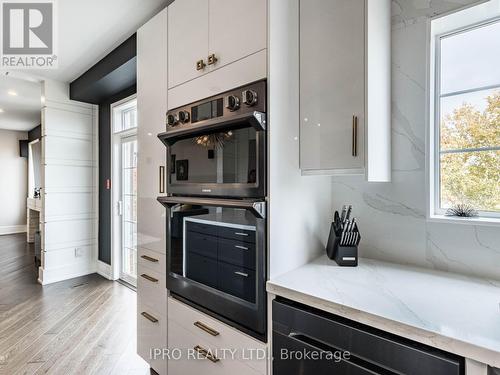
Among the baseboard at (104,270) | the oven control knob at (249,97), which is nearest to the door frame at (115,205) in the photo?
the baseboard at (104,270)

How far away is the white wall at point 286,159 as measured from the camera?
126 cm

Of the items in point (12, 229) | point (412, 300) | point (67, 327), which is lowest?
point (67, 327)

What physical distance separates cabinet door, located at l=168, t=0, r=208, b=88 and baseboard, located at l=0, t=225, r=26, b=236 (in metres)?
8.49

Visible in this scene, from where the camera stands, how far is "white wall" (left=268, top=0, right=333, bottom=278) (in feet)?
4.13

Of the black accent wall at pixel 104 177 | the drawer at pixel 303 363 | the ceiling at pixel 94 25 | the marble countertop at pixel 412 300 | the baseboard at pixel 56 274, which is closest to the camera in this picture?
the marble countertop at pixel 412 300

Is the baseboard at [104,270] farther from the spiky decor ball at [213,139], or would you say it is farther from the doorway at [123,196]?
the spiky decor ball at [213,139]

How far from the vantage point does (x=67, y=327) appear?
106 inches

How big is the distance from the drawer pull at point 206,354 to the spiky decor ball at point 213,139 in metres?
1.07

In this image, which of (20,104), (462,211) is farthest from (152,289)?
(20,104)

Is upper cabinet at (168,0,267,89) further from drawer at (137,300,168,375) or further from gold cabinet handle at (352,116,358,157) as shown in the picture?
drawer at (137,300,168,375)

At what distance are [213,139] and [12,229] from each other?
8.89m

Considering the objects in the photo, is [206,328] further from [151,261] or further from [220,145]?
[220,145]

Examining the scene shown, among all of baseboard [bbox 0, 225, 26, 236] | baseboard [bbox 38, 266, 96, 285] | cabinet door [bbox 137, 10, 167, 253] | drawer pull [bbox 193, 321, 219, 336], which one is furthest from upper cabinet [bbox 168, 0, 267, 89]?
baseboard [bbox 0, 225, 26, 236]

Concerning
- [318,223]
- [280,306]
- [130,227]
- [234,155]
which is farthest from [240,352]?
[130,227]
